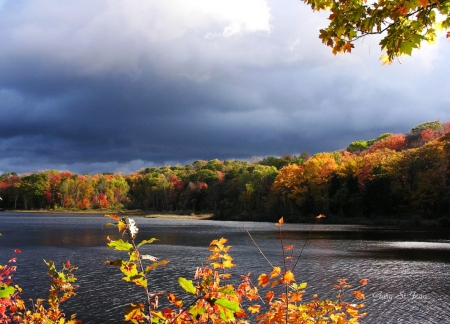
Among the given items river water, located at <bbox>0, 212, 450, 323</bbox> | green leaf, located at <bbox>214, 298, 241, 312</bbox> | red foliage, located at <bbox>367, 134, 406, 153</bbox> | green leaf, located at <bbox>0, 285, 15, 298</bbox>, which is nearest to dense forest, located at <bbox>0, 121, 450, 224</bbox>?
red foliage, located at <bbox>367, 134, 406, 153</bbox>

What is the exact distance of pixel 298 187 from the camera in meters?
85.4

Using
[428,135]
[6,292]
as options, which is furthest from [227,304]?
[428,135]

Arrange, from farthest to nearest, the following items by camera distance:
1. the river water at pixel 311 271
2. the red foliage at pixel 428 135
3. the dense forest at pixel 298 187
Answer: the red foliage at pixel 428 135, the dense forest at pixel 298 187, the river water at pixel 311 271

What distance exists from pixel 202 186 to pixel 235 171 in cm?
1205

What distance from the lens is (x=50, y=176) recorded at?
14775 centimetres

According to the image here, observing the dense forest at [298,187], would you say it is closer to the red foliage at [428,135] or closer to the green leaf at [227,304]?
the red foliage at [428,135]

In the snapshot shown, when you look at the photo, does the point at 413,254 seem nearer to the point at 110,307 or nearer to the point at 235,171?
the point at 110,307

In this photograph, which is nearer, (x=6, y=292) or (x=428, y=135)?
(x=6, y=292)

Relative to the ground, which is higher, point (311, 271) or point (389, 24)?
point (389, 24)

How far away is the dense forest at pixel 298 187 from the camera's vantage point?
68875 millimetres

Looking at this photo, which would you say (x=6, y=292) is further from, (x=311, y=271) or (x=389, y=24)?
(x=311, y=271)

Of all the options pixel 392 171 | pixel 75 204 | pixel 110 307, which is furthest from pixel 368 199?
pixel 75 204

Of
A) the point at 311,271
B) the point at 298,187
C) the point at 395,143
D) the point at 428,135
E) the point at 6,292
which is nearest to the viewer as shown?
the point at 6,292

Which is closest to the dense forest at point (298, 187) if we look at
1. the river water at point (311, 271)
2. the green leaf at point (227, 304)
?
the river water at point (311, 271)
